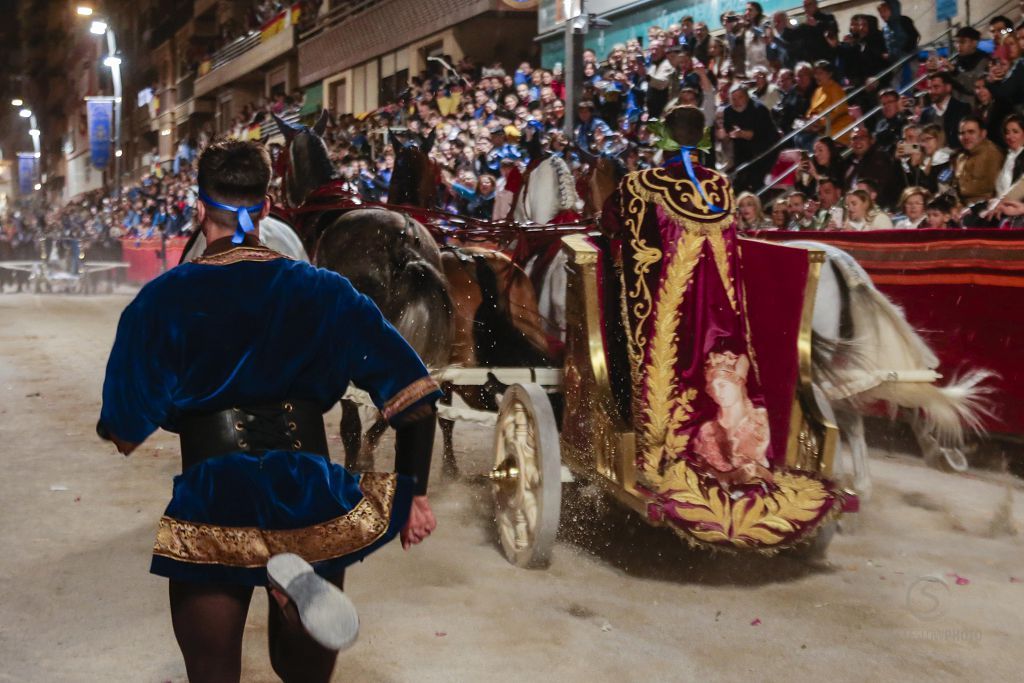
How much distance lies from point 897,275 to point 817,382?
232 cm

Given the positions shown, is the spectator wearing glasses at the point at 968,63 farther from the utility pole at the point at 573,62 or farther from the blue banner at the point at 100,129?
the blue banner at the point at 100,129

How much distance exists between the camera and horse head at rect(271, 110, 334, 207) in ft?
22.5

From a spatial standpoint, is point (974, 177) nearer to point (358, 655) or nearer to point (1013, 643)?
point (1013, 643)

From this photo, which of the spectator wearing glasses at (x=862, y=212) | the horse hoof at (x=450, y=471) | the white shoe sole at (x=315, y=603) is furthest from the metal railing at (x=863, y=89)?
the white shoe sole at (x=315, y=603)

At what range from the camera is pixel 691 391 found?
14.1 ft

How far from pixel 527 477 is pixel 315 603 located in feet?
9.19

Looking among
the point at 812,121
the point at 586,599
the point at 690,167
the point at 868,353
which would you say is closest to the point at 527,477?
the point at 586,599

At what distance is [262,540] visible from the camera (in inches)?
83.5

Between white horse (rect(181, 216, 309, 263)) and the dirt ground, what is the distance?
1.44 metres

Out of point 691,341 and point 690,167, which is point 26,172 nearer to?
point 690,167

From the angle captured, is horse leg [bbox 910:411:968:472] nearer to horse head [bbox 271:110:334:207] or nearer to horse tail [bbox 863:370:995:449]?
horse tail [bbox 863:370:995:449]

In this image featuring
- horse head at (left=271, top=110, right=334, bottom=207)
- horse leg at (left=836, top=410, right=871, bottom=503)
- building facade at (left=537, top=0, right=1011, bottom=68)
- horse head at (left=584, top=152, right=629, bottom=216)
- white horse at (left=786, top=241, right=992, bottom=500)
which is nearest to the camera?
white horse at (left=786, top=241, right=992, bottom=500)

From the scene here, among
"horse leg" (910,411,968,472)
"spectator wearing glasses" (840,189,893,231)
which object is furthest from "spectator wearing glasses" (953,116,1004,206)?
"horse leg" (910,411,968,472)

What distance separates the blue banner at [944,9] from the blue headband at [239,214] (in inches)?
430
